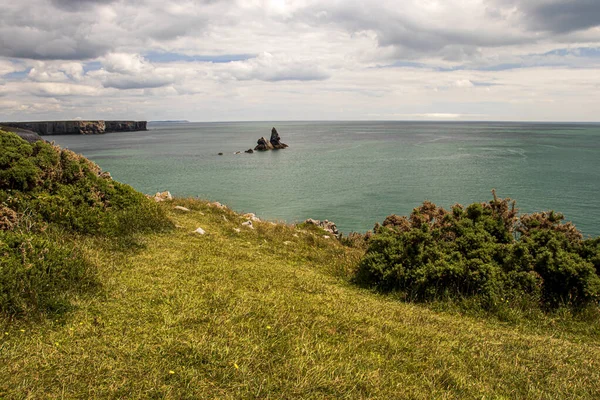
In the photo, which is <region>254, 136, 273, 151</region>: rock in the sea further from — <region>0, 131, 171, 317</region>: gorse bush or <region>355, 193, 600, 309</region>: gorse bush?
<region>355, 193, 600, 309</region>: gorse bush

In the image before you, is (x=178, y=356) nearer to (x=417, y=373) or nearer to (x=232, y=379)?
(x=232, y=379)

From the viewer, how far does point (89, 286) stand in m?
8.35

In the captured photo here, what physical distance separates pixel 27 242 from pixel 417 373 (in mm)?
8289

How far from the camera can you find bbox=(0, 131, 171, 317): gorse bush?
732 cm

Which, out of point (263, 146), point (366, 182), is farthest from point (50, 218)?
point (263, 146)

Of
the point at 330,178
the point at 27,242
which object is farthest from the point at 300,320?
the point at 330,178

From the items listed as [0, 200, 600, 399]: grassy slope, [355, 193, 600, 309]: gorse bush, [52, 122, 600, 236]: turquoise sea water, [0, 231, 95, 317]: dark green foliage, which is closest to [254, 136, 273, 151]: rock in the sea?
[52, 122, 600, 236]: turquoise sea water

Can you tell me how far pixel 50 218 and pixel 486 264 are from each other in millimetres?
12912

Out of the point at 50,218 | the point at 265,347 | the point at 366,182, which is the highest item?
the point at 50,218

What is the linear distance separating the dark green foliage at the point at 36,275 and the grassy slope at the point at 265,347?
0.44 meters

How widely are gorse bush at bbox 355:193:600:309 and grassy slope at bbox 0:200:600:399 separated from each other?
98 cm

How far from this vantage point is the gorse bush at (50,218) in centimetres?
732

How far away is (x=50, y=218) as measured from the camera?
11516 mm

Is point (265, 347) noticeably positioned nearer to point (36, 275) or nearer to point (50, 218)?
point (36, 275)
